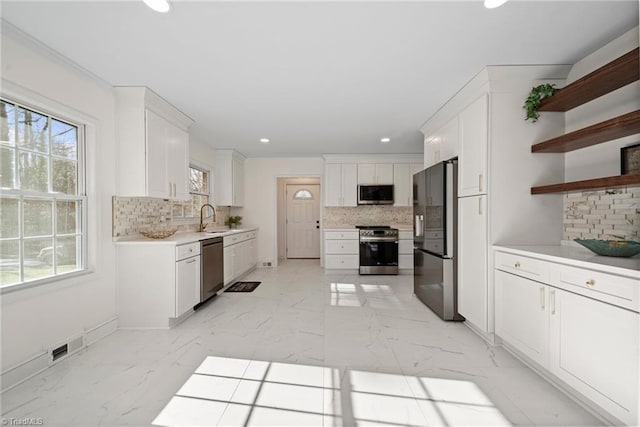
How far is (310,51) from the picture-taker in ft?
7.21

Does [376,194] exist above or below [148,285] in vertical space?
above

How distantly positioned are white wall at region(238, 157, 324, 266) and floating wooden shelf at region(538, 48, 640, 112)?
444 cm

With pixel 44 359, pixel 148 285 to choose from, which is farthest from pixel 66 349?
pixel 148 285

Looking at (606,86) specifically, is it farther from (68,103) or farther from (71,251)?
(71,251)

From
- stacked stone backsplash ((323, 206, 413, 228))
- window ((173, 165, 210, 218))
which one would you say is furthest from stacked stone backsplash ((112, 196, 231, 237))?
stacked stone backsplash ((323, 206, 413, 228))

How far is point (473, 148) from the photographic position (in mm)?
2770

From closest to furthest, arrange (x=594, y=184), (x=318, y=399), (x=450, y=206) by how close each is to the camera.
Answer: (x=318, y=399), (x=594, y=184), (x=450, y=206)

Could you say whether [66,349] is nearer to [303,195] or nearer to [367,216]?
[367,216]

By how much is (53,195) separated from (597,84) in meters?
4.07

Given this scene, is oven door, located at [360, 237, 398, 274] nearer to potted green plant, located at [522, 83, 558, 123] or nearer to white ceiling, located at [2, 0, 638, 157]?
white ceiling, located at [2, 0, 638, 157]

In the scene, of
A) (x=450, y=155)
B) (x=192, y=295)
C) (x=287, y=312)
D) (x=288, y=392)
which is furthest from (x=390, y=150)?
(x=288, y=392)

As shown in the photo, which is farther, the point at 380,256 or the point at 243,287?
the point at 380,256

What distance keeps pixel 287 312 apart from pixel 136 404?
Answer: 1820mm

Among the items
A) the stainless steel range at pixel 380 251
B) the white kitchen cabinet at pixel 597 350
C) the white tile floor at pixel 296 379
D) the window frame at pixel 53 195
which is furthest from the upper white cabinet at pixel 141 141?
the stainless steel range at pixel 380 251
